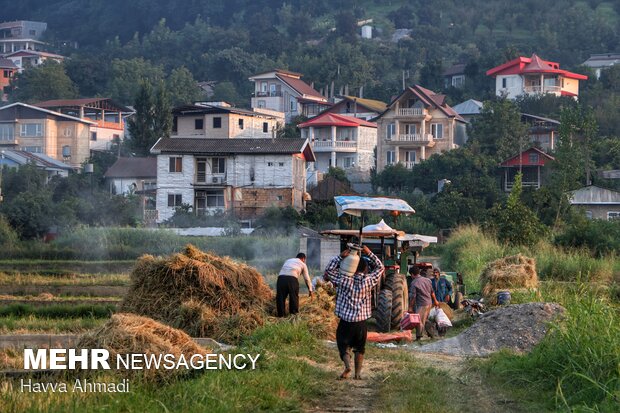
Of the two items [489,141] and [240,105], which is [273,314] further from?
[240,105]

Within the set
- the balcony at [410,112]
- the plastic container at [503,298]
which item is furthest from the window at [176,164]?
the plastic container at [503,298]

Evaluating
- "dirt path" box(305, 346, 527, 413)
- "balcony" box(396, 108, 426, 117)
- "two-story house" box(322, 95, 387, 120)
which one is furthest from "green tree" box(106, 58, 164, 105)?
"dirt path" box(305, 346, 527, 413)

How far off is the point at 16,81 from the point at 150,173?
146 feet

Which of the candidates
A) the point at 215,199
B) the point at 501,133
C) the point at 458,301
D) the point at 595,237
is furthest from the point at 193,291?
the point at 501,133

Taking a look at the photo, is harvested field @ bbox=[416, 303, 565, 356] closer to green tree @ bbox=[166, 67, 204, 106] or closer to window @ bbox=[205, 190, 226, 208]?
window @ bbox=[205, 190, 226, 208]

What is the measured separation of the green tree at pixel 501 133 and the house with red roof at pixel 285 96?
26.9 metres

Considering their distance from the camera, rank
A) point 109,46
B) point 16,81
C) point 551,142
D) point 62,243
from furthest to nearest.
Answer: point 109,46, point 16,81, point 551,142, point 62,243

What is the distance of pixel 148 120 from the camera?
7869 cm

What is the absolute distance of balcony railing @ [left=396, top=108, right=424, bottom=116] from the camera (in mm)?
72375

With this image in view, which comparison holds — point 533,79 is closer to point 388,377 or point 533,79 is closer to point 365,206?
point 365,206

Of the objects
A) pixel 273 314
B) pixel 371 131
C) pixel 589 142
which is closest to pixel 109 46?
pixel 371 131

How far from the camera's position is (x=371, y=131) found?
7906 centimetres

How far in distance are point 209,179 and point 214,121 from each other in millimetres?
11337

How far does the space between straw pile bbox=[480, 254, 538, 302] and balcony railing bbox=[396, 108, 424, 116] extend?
152 ft
